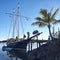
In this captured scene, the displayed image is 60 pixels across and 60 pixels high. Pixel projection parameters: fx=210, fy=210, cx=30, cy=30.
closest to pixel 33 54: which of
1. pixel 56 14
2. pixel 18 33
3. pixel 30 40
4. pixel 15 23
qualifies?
pixel 56 14

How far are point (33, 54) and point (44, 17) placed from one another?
7.31 m

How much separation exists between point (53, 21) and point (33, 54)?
7462mm

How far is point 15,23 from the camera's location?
72250mm

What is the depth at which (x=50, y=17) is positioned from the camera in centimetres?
3950

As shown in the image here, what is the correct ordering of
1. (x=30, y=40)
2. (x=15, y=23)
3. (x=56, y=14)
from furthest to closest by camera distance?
1. (x=15, y=23)
2. (x=30, y=40)
3. (x=56, y=14)

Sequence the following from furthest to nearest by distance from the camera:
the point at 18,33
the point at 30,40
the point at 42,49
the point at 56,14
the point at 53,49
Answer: the point at 18,33
the point at 30,40
the point at 56,14
the point at 42,49
the point at 53,49

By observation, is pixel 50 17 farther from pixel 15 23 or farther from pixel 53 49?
pixel 15 23

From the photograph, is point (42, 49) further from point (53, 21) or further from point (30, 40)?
point (30, 40)

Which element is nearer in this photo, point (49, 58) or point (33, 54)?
point (49, 58)

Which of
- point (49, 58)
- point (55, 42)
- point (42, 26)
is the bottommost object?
point (49, 58)

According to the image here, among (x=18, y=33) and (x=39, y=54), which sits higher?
(x=18, y=33)

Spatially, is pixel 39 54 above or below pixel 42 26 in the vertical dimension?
below

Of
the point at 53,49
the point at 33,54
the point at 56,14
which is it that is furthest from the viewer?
the point at 56,14

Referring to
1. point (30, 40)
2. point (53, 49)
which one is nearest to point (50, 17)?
point (53, 49)
